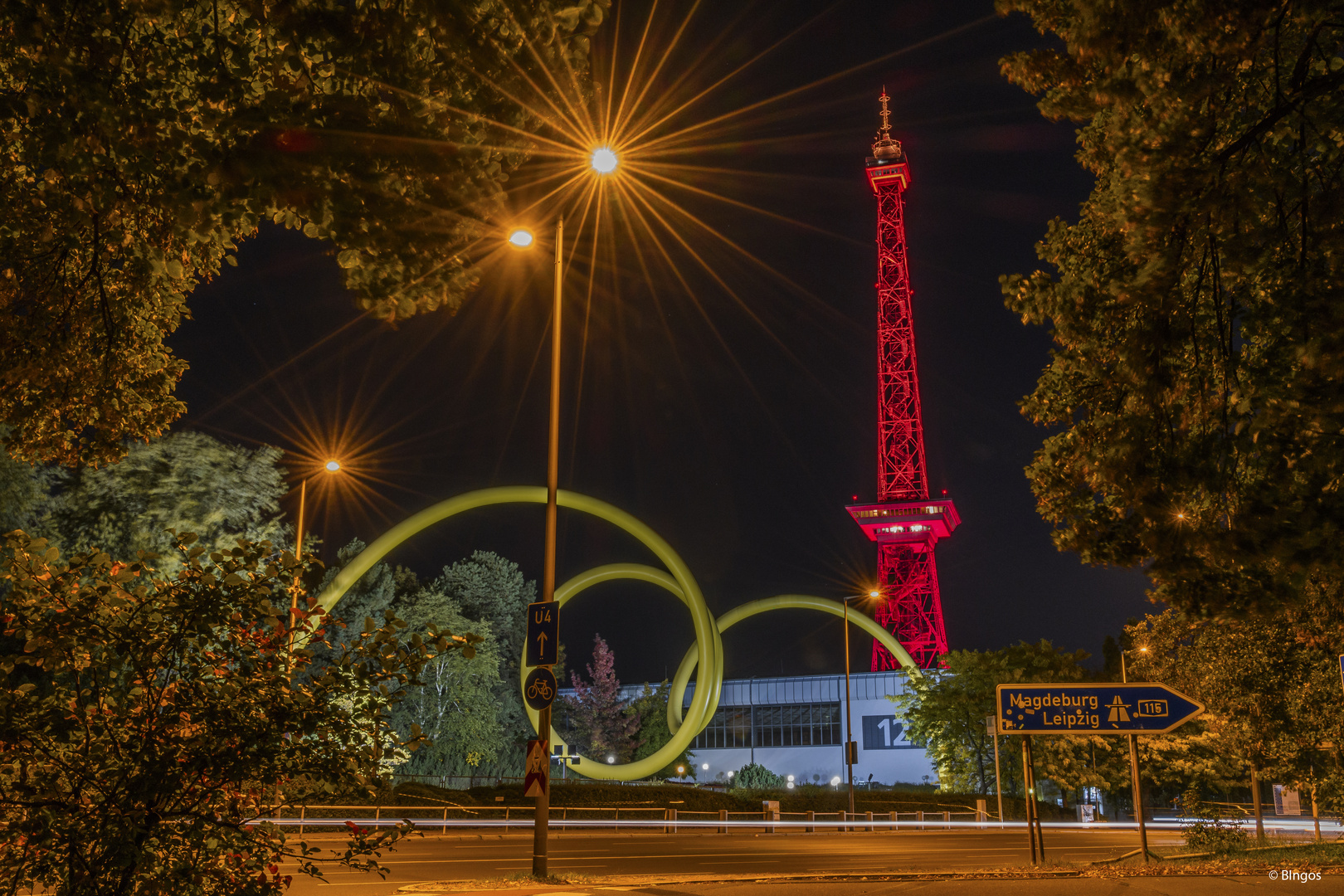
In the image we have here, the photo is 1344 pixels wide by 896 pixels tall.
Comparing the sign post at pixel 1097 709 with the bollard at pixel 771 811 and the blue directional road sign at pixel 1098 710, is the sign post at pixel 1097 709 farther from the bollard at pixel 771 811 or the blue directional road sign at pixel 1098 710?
the bollard at pixel 771 811

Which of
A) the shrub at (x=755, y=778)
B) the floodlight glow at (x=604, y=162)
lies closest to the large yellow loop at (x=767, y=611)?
the shrub at (x=755, y=778)

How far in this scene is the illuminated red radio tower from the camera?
96.1 m

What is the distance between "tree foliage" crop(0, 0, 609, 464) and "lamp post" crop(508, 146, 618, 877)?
563cm

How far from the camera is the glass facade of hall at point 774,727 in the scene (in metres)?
84.4

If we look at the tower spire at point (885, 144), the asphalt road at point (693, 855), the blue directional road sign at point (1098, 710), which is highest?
the tower spire at point (885, 144)

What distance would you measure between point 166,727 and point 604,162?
1089 cm

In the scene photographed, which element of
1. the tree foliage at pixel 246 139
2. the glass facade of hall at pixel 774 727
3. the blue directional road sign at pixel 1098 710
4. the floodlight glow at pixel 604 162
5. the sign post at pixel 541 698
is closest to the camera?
the tree foliage at pixel 246 139

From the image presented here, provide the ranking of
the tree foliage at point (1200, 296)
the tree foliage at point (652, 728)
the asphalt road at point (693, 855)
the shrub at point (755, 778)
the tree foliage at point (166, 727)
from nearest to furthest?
the tree foliage at point (166, 727) → the tree foliage at point (1200, 296) → the asphalt road at point (693, 855) → the shrub at point (755, 778) → the tree foliage at point (652, 728)

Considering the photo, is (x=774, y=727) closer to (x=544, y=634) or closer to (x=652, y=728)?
(x=652, y=728)

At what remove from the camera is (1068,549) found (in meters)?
10.6

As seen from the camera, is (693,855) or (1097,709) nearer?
(1097,709)

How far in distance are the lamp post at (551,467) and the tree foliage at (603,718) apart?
203 ft

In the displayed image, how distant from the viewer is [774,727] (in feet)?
285

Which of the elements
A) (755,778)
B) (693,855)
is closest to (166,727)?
(693,855)
